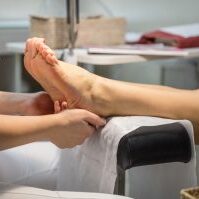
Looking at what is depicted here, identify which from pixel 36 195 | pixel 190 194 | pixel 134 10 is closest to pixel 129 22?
pixel 134 10

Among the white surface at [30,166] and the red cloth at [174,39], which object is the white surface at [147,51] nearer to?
the red cloth at [174,39]

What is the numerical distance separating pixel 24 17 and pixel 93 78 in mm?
1253

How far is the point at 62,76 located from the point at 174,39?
0.86 m

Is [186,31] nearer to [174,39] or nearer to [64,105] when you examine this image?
[174,39]

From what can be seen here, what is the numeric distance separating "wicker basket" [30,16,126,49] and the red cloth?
13 centimetres

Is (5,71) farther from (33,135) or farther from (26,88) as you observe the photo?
(33,135)

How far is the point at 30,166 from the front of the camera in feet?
4.05

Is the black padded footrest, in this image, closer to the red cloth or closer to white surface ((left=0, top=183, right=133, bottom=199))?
white surface ((left=0, top=183, right=133, bottom=199))

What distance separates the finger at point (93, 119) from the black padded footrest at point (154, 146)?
116mm

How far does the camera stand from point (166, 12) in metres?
2.47

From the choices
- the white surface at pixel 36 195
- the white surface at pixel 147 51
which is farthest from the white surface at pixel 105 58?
the white surface at pixel 36 195

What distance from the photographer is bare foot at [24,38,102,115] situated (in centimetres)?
110

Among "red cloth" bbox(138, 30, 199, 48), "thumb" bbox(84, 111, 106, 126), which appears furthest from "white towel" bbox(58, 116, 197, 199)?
"red cloth" bbox(138, 30, 199, 48)

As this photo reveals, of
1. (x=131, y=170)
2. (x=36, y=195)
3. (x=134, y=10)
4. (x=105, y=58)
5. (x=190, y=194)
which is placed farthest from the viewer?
(x=134, y=10)
